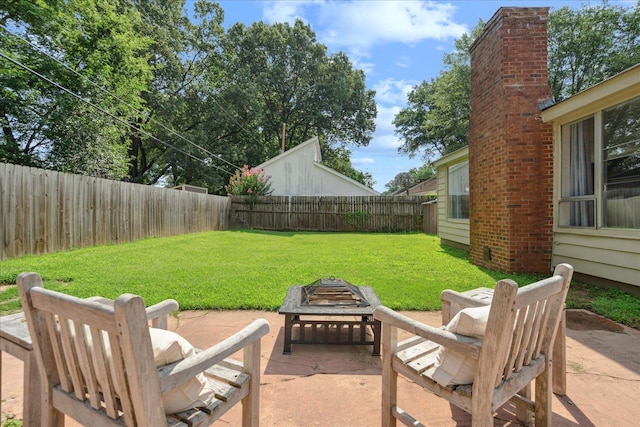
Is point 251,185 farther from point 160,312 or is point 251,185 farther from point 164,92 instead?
point 160,312

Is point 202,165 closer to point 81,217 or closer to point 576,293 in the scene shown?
point 81,217

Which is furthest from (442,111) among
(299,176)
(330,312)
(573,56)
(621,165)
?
(330,312)

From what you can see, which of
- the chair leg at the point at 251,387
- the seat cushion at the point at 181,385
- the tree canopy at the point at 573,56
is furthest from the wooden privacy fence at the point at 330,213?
the seat cushion at the point at 181,385

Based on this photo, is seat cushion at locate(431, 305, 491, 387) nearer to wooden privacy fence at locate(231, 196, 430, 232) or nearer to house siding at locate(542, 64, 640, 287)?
house siding at locate(542, 64, 640, 287)

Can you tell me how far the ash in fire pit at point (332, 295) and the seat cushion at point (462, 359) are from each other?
48.5 inches

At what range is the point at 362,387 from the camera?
6.53 ft

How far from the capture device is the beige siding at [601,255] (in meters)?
3.87

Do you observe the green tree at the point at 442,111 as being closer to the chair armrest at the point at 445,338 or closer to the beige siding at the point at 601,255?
the beige siding at the point at 601,255

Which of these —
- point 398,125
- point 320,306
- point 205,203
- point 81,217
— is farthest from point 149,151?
point 320,306

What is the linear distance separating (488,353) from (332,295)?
1783mm

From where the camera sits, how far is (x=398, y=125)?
1070 inches

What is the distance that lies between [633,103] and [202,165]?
2053cm

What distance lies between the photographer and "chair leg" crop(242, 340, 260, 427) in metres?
1.36

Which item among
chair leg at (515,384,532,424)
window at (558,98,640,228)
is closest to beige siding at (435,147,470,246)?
window at (558,98,640,228)
